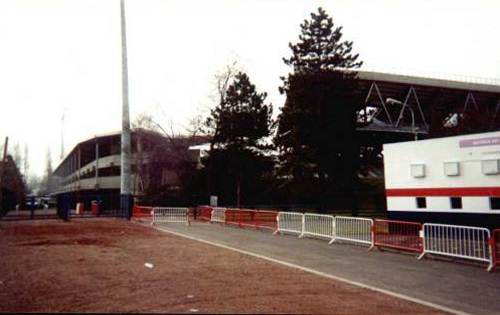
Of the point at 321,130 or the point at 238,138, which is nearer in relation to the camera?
the point at 321,130

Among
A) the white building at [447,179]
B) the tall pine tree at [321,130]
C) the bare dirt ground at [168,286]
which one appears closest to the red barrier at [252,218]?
the white building at [447,179]

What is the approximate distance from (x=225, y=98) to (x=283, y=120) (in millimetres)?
6686

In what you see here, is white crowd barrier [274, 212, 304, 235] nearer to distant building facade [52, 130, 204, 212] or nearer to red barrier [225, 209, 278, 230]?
red barrier [225, 209, 278, 230]

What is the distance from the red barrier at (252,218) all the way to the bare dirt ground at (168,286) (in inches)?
387

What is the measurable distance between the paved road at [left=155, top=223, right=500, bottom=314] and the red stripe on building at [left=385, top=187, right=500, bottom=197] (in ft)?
20.5

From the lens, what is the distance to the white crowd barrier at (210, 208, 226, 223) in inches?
1121

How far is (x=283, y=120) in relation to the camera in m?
43.2

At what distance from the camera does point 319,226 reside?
20.2m

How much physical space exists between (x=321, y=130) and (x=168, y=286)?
33.1 meters

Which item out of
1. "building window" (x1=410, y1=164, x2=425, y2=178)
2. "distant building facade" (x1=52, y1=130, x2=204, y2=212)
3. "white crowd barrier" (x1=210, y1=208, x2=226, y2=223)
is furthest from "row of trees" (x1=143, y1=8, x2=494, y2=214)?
"building window" (x1=410, y1=164, x2=425, y2=178)

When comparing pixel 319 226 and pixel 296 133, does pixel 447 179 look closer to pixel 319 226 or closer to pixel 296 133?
pixel 319 226

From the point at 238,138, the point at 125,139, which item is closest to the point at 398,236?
the point at 125,139

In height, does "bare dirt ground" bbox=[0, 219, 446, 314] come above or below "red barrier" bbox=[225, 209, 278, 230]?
below

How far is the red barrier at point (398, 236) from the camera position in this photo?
634 inches
